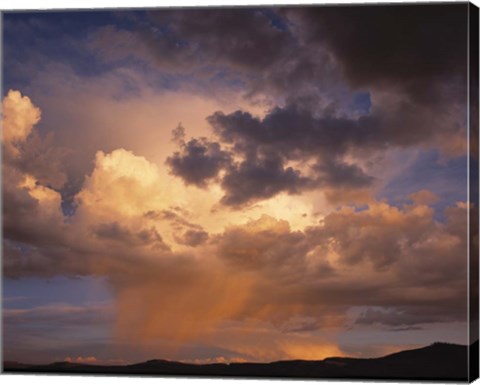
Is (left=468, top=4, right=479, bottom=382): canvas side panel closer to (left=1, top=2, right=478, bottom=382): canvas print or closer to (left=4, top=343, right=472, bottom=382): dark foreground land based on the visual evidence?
(left=1, top=2, right=478, bottom=382): canvas print

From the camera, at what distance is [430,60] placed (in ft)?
27.3

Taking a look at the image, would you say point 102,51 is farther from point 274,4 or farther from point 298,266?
point 298,266

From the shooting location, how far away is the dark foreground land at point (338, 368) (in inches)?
331

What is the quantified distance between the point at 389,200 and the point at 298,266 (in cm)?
85

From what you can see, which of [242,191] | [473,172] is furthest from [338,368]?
[473,172]

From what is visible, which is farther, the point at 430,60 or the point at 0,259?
the point at 0,259

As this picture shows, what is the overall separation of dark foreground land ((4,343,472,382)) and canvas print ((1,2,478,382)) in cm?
2

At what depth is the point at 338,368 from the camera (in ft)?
28.1

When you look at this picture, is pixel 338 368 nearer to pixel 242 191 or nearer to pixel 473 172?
pixel 242 191

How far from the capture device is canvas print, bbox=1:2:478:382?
8.36 meters

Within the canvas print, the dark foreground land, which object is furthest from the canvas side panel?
the dark foreground land

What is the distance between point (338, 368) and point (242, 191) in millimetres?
1543

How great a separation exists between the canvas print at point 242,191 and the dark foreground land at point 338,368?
0.02 meters

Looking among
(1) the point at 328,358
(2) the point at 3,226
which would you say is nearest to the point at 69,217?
(2) the point at 3,226
